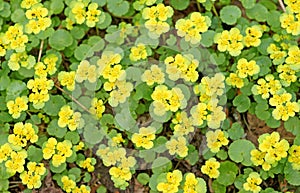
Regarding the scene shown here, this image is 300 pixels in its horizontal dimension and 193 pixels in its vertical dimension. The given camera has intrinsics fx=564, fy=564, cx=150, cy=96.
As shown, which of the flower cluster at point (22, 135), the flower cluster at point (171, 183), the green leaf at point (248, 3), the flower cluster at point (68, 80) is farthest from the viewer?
the green leaf at point (248, 3)

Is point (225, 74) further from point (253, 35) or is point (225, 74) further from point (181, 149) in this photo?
point (181, 149)

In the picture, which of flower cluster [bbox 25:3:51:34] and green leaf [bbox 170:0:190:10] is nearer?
flower cluster [bbox 25:3:51:34]

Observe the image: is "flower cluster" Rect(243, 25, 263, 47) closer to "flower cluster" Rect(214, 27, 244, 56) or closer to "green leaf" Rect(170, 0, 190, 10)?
"flower cluster" Rect(214, 27, 244, 56)

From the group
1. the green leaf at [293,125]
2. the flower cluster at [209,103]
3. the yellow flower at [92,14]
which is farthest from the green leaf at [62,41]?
the green leaf at [293,125]

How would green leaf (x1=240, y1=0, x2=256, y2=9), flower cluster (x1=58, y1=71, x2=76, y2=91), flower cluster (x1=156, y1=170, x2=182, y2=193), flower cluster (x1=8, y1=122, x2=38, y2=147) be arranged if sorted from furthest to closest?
green leaf (x1=240, y1=0, x2=256, y2=9), flower cluster (x1=58, y1=71, x2=76, y2=91), flower cluster (x1=8, y1=122, x2=38, y2=147), flower cluster (x1=156, y1=170, x2=182, y2=193)

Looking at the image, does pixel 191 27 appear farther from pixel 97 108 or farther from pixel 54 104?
pixel 54 104

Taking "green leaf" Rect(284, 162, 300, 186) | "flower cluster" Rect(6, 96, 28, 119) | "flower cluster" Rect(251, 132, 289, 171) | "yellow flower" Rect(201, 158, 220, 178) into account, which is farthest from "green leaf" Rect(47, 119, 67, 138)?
"green leaf" Rect(284, 162, 300, 186)

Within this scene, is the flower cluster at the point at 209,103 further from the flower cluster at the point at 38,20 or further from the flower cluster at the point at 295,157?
the flower cluster at the point at 38,20
